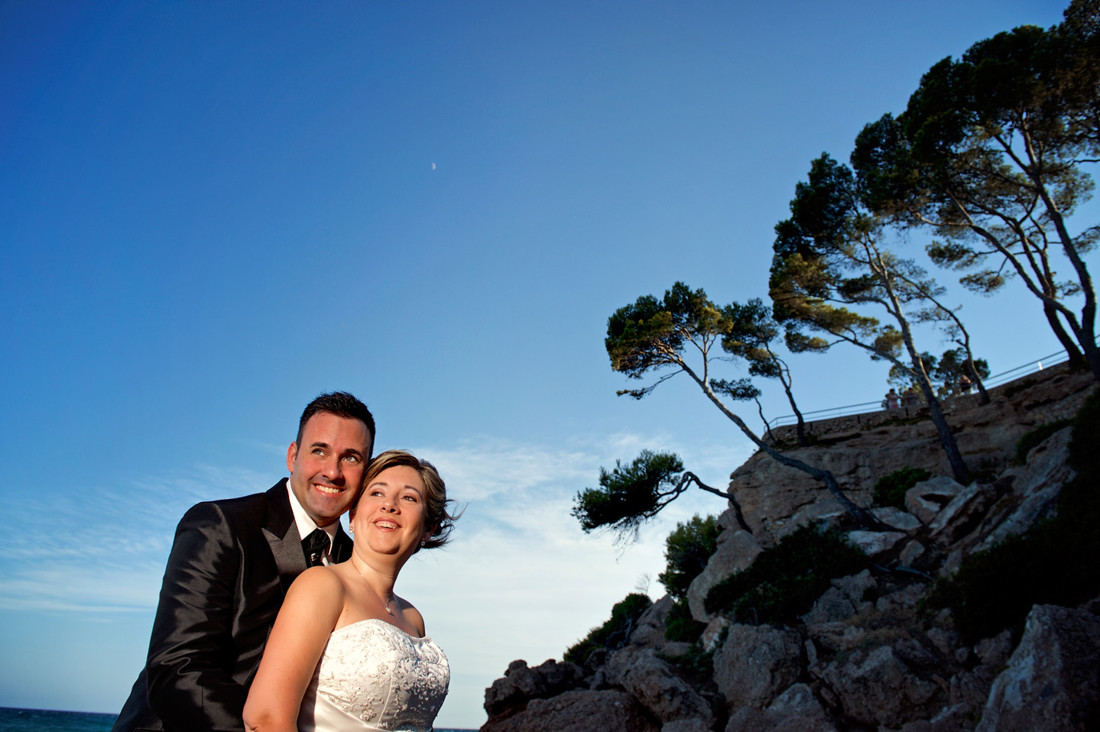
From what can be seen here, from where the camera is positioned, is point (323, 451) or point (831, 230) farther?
point (831, 230)

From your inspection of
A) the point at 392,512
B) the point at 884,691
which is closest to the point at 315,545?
the point at 392,512

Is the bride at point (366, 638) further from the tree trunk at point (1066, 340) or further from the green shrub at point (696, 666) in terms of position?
the tree trunk at point (1066, 340)

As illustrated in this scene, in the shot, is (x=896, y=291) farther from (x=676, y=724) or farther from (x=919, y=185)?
(x=676, y=724)

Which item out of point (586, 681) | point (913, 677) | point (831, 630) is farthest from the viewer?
point (586, 681)

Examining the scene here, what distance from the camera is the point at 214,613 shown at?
221 centimetres

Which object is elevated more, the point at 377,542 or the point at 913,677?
the point at 377,542

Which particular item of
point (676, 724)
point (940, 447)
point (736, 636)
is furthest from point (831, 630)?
point (940, 447)

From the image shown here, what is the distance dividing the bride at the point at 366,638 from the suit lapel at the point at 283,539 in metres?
0.14

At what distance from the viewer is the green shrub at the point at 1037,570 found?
27.9 feet

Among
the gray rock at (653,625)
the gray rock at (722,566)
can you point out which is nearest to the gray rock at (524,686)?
the gray rock at (722,566)

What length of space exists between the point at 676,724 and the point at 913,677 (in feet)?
13.1

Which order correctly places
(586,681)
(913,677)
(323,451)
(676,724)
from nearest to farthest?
1. (323,451)
2. (913,677)
3. (676,724)
4. (586,681)

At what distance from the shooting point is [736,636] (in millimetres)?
12227

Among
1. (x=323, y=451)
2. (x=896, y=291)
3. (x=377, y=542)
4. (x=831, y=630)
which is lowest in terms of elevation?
(x=831, y=630)
